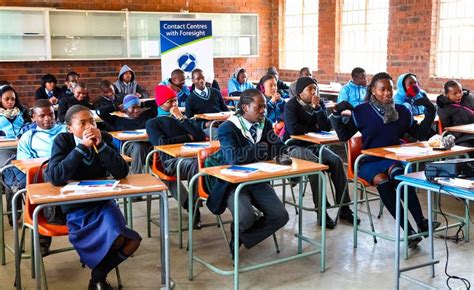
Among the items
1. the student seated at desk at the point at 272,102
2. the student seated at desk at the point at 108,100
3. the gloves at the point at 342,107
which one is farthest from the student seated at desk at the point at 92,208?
the student seated at desk at the point at 108,100

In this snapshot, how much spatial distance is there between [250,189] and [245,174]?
0.49 m

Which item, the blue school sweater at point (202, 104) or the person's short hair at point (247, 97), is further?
the blue school sweater at point (202, 104)

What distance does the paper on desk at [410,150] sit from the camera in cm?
418

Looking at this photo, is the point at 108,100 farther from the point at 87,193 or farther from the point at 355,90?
the point at 87,193

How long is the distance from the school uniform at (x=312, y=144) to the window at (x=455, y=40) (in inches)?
140

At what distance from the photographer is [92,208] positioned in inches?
135

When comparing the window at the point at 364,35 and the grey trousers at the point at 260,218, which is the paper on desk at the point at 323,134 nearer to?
the grey trousers at the point at 260,218

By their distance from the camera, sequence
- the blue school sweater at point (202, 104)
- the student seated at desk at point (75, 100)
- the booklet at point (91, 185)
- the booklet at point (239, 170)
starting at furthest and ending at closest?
1. the student seated at desk at point (75, 100)
2. the blue school sweater at point (202, 104)
3. the booklet at point (239, 170)
4. the booklet at point (91, 185)

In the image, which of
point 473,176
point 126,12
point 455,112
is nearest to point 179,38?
point 126,12

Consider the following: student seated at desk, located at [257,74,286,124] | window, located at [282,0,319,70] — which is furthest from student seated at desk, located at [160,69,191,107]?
window, located at [282,0,319,70]

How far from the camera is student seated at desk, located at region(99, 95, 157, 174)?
576cm

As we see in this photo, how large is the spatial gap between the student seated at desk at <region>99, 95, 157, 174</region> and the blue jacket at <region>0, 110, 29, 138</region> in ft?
3.31

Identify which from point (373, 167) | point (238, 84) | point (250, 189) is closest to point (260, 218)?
point (250, 189)

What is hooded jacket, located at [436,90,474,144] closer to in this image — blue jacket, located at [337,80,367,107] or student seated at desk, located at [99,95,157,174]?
blue jacket, located at [337,80,367,107]
